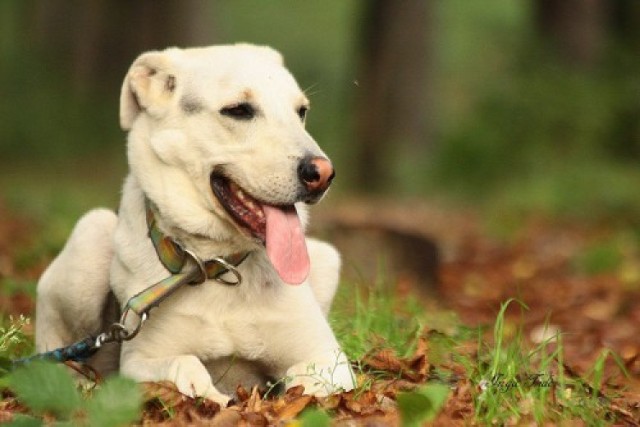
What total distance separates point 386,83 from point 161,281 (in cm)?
1020

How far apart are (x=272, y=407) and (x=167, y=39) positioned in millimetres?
11320

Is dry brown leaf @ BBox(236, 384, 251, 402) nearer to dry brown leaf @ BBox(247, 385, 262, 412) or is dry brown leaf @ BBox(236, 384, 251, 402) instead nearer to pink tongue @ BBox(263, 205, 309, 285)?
dry brown leaf @ BBox(247, 385, 262, 412)

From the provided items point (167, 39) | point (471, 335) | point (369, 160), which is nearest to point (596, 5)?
point (369, 160)

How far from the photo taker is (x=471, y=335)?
5836 mm

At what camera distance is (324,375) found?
4.62 m

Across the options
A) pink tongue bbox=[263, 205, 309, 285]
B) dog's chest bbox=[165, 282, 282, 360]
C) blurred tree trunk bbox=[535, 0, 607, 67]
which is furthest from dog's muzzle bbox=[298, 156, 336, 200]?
blurred tree trunk bbox=[535, 0, 607, 67]

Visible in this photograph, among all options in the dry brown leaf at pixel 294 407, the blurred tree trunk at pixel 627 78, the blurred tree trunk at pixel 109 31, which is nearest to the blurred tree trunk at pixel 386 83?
the blurred tree trunk at pixel 109 31

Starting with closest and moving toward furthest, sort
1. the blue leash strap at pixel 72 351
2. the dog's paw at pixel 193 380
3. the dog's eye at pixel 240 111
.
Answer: the dog's paw at pixel 193 380
the dog's eye at pixel 240 111
the blue leash strap at pixel 72 351

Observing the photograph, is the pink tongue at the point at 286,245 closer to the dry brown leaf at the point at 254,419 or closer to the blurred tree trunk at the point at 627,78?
the dry brown leaf at the point at 254,419

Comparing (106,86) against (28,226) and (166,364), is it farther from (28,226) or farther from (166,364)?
(166,364)

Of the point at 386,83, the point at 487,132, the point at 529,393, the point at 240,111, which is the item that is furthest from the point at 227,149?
the point at 487,132

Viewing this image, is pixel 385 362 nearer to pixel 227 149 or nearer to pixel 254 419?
pixel 254 419

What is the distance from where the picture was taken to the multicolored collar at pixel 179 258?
4719mm

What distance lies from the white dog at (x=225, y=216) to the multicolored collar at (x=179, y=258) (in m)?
0.02
